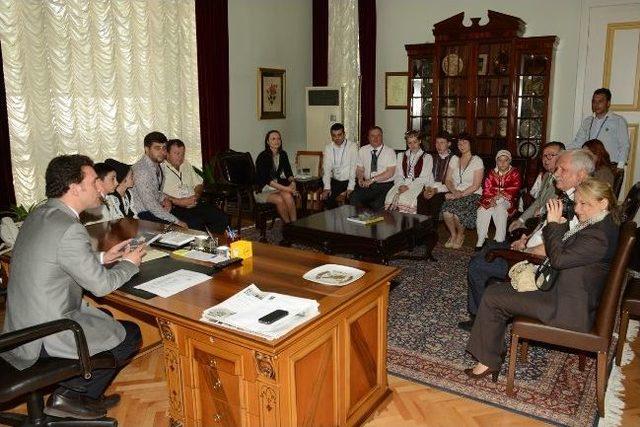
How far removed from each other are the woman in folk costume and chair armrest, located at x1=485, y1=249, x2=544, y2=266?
99.2 inches

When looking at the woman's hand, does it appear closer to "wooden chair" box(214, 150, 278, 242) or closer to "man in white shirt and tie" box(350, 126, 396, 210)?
"man in white shirt and tie" box(350, 126, 396, 210)

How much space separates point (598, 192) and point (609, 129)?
3.74 meters

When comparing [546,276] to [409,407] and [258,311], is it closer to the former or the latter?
[409,407]

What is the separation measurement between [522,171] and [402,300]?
279 cm

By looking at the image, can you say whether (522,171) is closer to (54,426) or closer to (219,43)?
(219,43)

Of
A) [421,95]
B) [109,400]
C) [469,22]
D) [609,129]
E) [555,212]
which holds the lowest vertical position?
[109,400]

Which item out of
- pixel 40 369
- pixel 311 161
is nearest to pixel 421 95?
pixel 311 161

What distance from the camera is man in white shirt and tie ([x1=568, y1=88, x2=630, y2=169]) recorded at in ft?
18.4

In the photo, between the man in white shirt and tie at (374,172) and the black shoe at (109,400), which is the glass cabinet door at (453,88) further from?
the black shoe at (109,400)

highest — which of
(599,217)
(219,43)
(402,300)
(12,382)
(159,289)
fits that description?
(219,43)

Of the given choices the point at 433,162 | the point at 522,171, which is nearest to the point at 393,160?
the point at 433,162

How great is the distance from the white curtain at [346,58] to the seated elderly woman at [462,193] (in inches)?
102

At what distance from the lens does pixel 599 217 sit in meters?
2.52

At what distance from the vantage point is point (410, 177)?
20.1 feet
